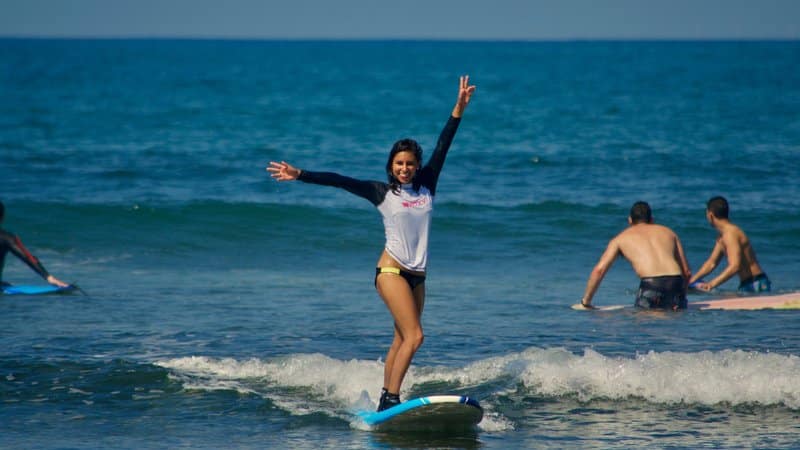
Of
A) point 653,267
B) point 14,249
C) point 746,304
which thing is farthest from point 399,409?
point 14,249

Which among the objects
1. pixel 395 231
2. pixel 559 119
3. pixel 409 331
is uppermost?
pixel 559 119

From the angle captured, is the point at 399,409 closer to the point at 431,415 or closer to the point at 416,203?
the point at 431,415

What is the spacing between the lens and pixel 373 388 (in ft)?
28.1

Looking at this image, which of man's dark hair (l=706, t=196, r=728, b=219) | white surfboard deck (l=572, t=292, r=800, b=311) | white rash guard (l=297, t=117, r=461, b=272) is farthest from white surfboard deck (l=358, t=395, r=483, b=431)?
man's dark hair (l=706, t=196, r=728, b=219)

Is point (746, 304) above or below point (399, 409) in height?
above

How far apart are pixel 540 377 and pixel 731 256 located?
212 inches

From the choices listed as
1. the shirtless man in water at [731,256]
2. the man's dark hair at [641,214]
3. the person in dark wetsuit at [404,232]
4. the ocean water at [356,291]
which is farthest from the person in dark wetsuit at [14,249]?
the shirtless man in water at [731,256]

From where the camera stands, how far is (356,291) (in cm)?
1343

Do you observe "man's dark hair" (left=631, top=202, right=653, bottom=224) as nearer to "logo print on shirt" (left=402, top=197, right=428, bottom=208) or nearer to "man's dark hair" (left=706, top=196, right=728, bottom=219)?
"man's dark hair" (left=706, top=196, right=728, bottom=219)

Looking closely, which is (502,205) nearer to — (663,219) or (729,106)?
(663,219)

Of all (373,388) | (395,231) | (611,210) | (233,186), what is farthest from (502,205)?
(395,231)

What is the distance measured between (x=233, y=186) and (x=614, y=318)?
46.6 feet

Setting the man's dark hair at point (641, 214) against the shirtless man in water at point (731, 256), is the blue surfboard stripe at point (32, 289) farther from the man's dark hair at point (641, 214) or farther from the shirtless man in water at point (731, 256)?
the shirtless man in water at point (731, 256)

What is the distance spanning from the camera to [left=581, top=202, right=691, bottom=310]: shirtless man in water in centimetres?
1165
